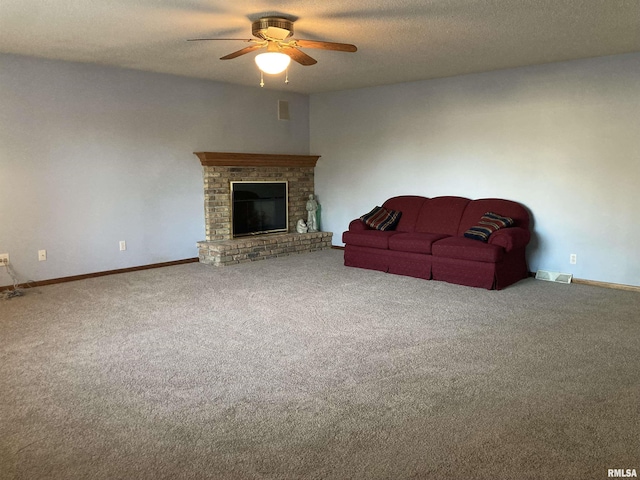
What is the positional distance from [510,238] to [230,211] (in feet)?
12.2

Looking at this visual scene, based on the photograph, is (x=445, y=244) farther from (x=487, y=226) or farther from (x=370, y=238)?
(x=370, y=238)

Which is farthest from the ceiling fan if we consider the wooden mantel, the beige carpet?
the wooden mantel

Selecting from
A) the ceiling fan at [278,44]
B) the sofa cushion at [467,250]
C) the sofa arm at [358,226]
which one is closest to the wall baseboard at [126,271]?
the sofa cushion at [467,250]

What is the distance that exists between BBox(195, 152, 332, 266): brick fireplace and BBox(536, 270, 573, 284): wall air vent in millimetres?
3221

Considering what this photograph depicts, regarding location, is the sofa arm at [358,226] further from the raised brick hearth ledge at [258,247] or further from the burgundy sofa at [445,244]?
Result: the raised brick hearth ledge at [258,247]

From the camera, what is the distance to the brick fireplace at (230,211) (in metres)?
6.59

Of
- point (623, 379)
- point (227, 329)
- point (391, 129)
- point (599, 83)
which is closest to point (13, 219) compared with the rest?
point (227, 329)

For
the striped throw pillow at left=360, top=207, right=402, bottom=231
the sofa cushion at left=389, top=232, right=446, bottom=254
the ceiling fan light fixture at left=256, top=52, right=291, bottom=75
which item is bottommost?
the sofa cushion at left=389, top=232, right=446, bottom=254

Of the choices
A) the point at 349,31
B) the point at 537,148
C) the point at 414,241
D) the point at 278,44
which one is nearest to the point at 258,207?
the point at 414,241

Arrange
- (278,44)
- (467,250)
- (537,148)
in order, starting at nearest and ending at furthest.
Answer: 1. (278,44)
2. (467,250)
3. (537,148)

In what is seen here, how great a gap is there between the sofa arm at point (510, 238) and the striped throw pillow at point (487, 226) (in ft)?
0.27

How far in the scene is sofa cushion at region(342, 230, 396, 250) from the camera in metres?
6.00

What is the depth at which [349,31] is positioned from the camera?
4.21 metres

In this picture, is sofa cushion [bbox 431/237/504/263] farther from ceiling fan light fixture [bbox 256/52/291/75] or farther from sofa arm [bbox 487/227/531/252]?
ceiling fan light fixture [bbox 256/52/291/75]
